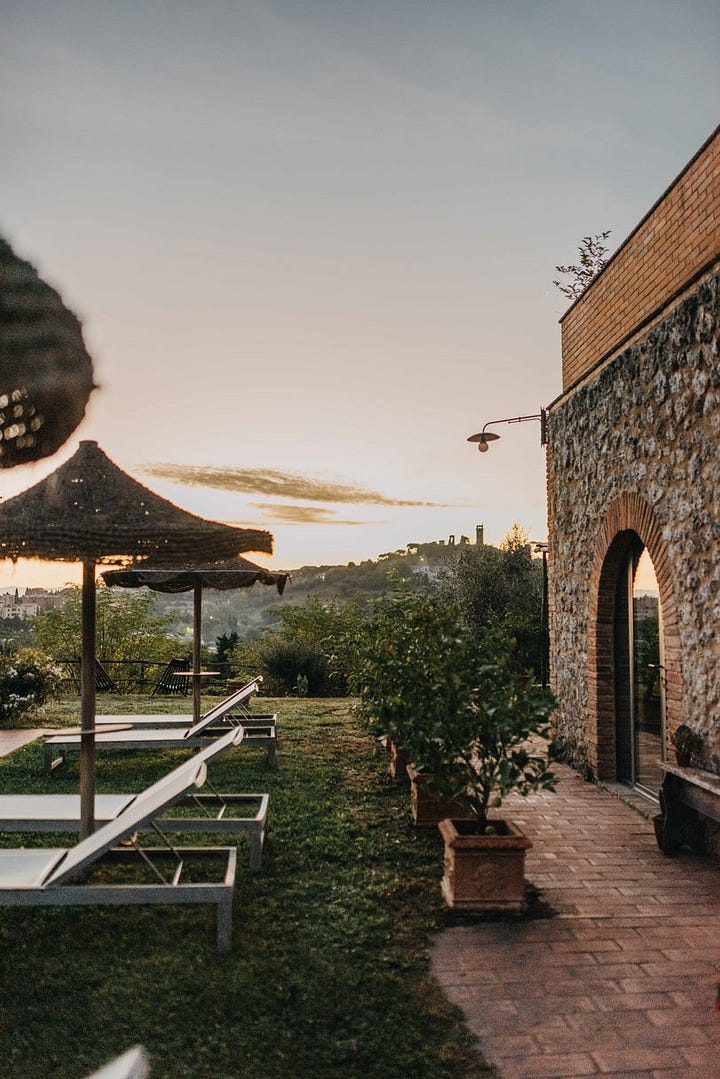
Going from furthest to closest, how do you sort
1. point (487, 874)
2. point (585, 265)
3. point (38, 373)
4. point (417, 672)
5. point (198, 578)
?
point (585, 265)
point (198, 578)
point (417, 672)
point (487, 874)
point (38, 373)

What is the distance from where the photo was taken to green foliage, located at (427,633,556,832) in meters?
4.31

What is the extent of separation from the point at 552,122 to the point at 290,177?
2.39 meters

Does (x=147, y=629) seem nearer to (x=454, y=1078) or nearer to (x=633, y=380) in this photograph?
(x=633, y=380)

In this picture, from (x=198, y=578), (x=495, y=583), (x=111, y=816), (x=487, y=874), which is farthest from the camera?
(x=495, y=583)

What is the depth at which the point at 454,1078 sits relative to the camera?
2.69 m

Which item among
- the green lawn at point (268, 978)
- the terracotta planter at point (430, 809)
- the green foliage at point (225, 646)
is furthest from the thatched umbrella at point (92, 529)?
the green foliage at point (225, 646)

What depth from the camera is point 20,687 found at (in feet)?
35.2

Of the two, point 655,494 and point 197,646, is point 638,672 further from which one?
point 197,646

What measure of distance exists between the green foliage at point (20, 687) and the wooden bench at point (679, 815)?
332 inches

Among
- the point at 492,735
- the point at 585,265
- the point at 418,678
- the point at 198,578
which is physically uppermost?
the point at 585,265

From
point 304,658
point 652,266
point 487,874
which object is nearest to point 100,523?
point 487,874

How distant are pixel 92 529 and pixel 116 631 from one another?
695 inches

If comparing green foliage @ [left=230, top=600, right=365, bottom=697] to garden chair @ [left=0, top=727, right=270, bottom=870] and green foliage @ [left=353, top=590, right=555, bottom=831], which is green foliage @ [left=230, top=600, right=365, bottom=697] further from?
garden chair @ [left=0, top=727, right=270, bottom=870]

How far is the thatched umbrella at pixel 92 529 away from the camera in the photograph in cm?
383
